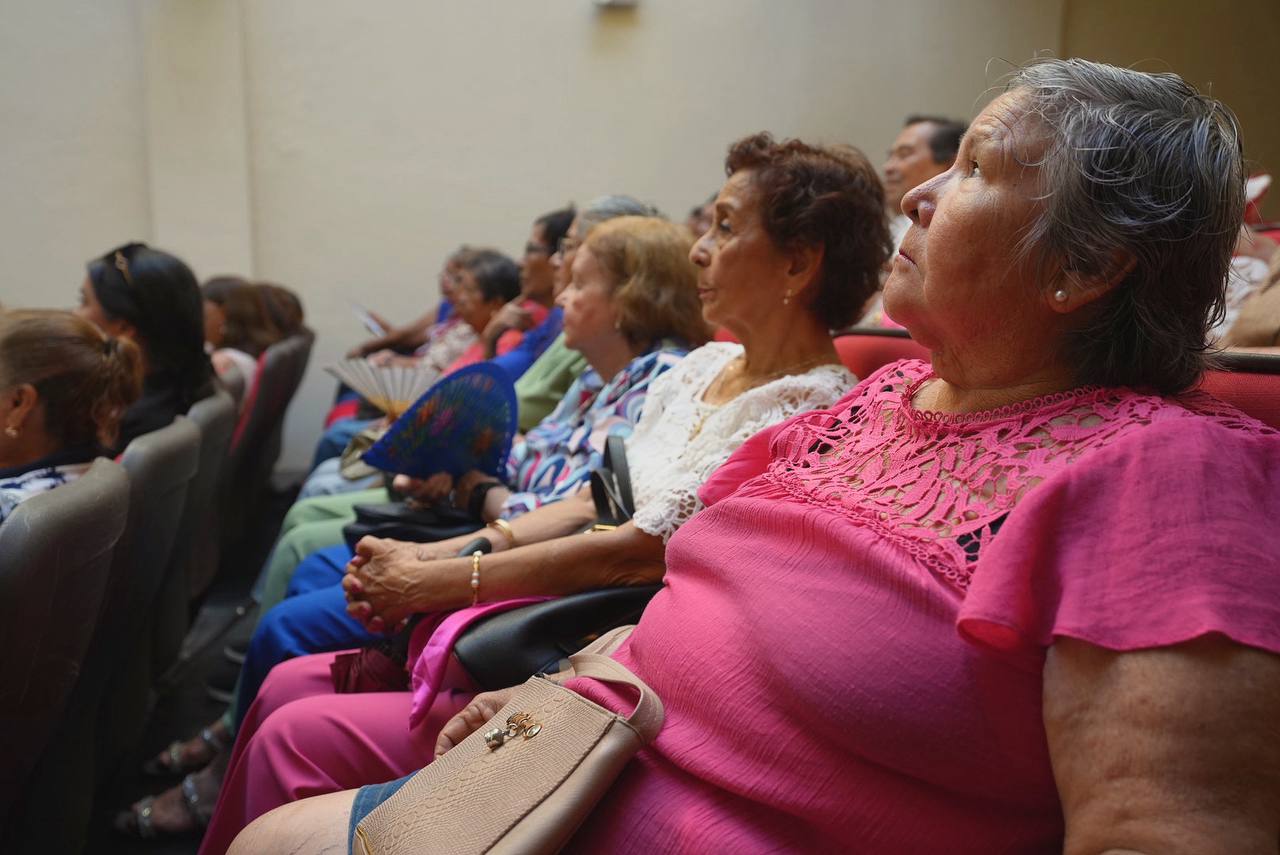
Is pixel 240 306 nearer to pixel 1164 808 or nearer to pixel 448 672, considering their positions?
pixel 448 672

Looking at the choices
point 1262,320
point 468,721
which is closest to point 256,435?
point 468,721

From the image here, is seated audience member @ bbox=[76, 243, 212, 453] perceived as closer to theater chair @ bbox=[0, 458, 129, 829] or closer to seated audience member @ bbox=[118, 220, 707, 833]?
seated audience member @ bbox=[118, 220, 707, 833]

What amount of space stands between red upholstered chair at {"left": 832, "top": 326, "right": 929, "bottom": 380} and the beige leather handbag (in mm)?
902

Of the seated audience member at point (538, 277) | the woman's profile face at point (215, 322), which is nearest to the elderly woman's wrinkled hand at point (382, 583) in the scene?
the seated audience member at point (538, 277)

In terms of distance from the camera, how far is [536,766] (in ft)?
3.39

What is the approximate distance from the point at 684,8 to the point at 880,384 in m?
4.97

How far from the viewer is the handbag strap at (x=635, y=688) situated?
3.44ft

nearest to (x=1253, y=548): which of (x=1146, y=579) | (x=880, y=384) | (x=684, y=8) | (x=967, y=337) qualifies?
(x=1146, y=579)

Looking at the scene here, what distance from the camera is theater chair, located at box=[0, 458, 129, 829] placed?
4.45 feet

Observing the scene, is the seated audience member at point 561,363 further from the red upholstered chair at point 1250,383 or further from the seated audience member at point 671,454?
the red upholstered chair at point 1250,383

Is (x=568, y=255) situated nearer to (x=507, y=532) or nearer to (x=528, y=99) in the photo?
(x=507, y=532)

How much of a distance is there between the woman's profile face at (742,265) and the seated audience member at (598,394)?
38cm

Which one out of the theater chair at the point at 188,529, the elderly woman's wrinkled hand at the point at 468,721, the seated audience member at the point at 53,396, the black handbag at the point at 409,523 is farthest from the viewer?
the theater chair at the point at 188,529

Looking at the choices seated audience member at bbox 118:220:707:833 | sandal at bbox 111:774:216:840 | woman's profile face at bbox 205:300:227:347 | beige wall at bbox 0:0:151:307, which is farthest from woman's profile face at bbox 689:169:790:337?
beige wall at bbox 0:0:151:307
